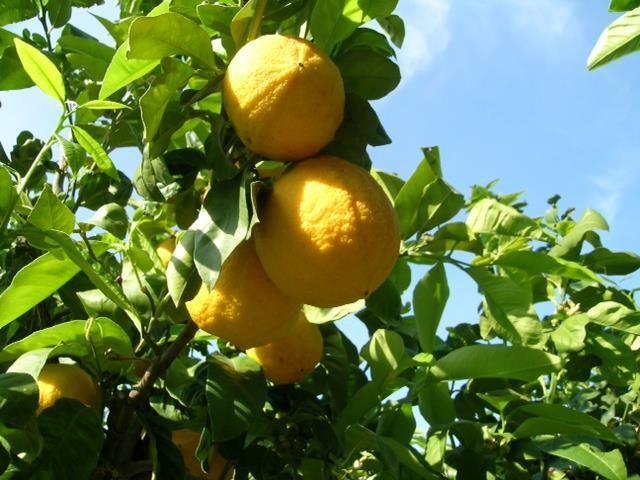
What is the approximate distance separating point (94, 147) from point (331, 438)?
0.67 meters

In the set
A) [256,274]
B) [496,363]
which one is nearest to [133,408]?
[256,274]

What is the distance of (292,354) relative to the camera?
50.0 inches

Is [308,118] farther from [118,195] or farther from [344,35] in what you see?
[118,195]

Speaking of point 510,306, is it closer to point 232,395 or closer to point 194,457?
point 232,395

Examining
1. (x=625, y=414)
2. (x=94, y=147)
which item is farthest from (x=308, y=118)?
(x=625, y=414)

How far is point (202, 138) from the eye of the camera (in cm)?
133

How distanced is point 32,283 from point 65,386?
0.20 metres

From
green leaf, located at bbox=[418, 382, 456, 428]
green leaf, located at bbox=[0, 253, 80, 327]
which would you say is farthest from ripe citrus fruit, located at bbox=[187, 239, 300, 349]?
green leaf, located at bbox=[418, 382, 456, 428]

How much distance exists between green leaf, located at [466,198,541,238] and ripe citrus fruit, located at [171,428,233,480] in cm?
69

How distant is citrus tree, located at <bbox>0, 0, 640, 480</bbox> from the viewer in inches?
35.4

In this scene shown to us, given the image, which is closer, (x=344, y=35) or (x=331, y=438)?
(x=344, y=35)

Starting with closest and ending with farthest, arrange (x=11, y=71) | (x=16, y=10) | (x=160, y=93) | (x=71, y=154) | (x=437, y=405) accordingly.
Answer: (x=160, y=93)
(x=71, y=154)
(x=11, y=71)
(x=437, y=405)
(x=16, y=10)

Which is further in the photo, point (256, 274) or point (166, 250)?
point (166, 250)

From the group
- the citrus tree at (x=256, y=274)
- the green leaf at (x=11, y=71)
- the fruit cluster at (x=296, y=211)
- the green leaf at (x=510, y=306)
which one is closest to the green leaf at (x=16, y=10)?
the citrus tree at (x=256, y=274)
